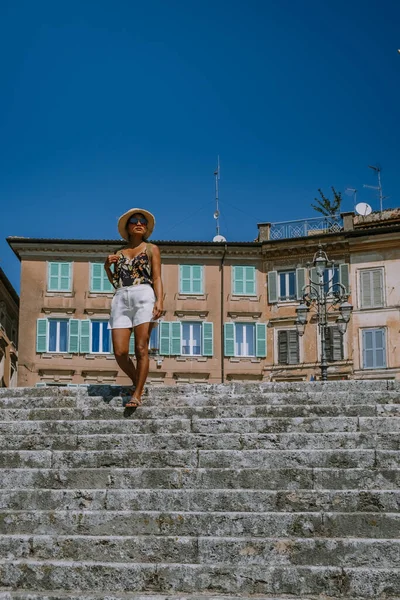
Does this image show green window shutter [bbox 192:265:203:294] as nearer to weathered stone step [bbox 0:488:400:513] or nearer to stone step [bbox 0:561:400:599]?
weathered stone step [bbox 0:488:400:513]

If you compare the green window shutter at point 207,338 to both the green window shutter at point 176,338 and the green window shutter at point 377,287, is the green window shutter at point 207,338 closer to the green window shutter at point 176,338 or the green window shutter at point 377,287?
the green window shutter at point 176,338

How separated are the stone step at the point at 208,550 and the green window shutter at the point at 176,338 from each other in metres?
43.8

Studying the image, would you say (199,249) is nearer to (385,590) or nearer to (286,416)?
(286,416)

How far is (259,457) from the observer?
9875mm

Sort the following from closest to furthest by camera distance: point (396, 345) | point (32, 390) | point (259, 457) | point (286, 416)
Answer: point (259, 457) → point (286, 416) → point (32, 390) → point (396, 345)

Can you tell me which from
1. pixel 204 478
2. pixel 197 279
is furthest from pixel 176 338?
pixel 204 478

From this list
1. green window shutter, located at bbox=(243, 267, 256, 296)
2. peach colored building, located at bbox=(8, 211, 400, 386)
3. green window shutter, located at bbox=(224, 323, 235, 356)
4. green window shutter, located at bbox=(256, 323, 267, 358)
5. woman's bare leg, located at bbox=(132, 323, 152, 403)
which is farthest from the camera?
green window shutter, located at bbox=(243, 267, 256, 296)

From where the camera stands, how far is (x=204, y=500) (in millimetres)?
9086

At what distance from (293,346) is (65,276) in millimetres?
13217

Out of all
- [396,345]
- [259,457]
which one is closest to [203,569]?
[259,457]

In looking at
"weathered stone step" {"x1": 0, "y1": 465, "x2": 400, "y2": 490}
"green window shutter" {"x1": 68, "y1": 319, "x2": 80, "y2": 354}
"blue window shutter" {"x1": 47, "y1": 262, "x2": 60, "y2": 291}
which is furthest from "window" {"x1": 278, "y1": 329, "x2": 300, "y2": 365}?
"weathered stone step" {"x1": 0, "y1": 465, "x2": 400, "y2": 490}

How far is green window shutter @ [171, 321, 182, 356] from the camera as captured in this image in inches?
2068

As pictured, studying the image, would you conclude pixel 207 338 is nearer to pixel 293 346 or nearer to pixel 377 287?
pixel 293 346

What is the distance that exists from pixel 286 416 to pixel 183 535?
3.11 meters
